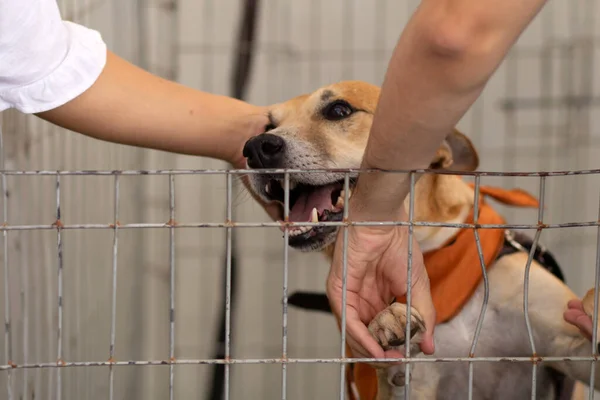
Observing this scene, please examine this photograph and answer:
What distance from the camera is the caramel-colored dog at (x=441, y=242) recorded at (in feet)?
3.25

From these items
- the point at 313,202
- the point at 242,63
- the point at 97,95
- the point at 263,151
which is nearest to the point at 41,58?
the point at 97,95

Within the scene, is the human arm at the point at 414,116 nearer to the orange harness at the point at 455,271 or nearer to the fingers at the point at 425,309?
the fingers at the point at 425,309

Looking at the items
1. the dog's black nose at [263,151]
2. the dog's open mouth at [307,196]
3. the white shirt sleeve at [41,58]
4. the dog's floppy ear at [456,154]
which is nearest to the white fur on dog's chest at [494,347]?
the dog's floppy ear at [456,154]

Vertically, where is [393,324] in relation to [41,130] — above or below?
below

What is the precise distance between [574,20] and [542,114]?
0.84 feet

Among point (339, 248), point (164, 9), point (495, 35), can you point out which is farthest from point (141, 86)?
point (164, 9)

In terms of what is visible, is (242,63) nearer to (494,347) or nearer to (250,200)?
(250,200)

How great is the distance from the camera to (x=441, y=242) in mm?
1101

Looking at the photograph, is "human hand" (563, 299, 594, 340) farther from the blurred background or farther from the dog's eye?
the blurred background

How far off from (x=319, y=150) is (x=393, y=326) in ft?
1.71

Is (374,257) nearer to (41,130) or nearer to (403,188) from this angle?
(403,188)

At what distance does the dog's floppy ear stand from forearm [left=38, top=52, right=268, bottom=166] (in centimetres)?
34

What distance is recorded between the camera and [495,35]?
0.45 metres

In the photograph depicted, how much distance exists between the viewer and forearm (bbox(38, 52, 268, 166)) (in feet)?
2.81
